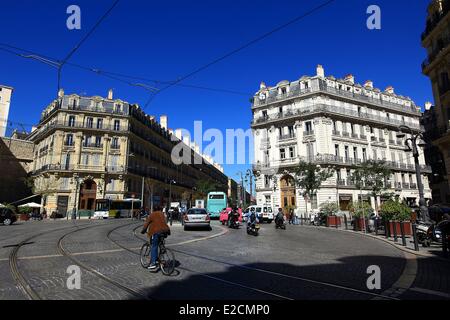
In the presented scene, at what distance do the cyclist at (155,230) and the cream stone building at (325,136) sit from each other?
31.0 meters

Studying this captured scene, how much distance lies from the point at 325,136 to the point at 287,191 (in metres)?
8.66

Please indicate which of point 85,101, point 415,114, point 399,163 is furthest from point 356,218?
point 85,101

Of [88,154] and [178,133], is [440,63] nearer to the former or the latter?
[88,154]

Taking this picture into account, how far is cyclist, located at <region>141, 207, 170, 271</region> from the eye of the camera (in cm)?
683

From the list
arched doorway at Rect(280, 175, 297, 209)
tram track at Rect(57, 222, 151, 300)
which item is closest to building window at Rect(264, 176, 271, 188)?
arched doorway at Rect(280, 175, 297, 209)

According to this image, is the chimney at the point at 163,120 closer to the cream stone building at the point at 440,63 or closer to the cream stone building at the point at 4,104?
the cream stone building at the point at 4,104

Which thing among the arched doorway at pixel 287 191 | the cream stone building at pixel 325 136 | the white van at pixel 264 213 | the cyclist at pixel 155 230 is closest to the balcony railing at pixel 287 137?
the cream stone building at pixel 325 136

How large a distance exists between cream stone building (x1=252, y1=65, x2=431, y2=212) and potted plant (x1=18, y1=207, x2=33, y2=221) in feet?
94.2

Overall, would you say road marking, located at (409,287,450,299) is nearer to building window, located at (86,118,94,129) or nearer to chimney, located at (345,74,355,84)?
chimney, located at (345,74,355,84)

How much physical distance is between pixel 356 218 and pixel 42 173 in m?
44.2

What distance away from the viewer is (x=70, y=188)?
4344 cm
